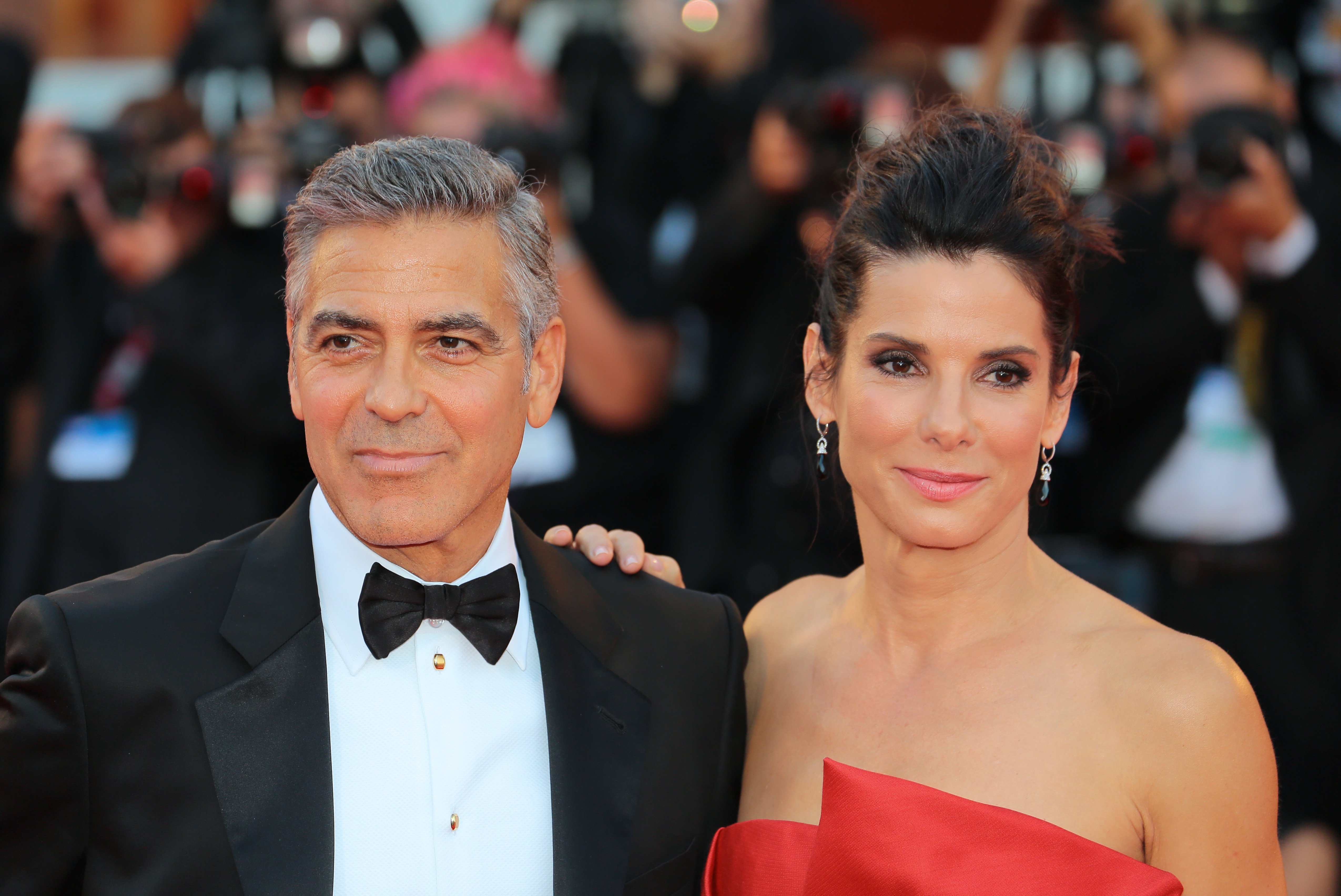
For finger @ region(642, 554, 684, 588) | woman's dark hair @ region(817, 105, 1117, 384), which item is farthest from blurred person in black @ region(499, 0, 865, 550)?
woman's dark hair @ region(817, 105, 1117, 384)

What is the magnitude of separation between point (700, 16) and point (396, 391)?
275 centimetres

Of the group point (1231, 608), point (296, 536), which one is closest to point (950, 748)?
point (296, 536)

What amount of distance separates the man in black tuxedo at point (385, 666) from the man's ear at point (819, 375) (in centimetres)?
44

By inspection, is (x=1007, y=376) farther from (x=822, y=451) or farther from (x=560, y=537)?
(x=560, y=537)

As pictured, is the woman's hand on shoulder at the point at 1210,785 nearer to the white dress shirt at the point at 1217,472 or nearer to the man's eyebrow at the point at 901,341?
the man's eyebrow at the point at 901,341

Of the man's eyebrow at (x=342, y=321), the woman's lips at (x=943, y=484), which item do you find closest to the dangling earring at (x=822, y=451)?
the woman's lips at (x=943, y=484)

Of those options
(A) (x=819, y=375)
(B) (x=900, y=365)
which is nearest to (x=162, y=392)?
(A) (x=819, y=375)

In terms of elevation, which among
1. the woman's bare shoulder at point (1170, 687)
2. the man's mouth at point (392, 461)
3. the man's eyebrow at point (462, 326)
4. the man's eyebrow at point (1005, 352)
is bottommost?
the woman's bare shoulder at point (1170, 687)

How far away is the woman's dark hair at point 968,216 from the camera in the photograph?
2100 mm

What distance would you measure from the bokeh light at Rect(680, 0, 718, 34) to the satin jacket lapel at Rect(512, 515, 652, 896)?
2.56 meters

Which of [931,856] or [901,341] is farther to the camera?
[901,341]

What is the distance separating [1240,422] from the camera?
365 cm

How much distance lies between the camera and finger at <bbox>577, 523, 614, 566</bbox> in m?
2.21

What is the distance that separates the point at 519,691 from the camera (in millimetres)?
1994
